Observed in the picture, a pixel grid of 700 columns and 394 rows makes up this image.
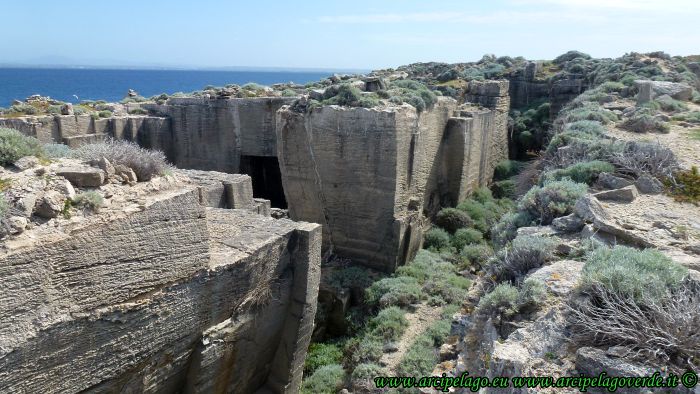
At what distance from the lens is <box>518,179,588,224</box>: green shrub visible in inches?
273

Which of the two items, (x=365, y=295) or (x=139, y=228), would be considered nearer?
(x=139, y=228)

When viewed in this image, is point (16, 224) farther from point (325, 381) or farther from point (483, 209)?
point (483, 209)

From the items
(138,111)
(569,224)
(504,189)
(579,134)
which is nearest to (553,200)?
(569,224)

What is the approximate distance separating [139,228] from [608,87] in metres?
20.2

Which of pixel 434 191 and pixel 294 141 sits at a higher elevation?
pixel 294 141

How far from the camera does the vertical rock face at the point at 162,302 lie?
442 cm

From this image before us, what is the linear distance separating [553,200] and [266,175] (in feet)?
42.6

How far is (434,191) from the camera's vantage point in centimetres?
1623

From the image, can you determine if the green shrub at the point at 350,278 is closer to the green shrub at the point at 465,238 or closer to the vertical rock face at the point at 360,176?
the vertical rock face at the point at 360,176

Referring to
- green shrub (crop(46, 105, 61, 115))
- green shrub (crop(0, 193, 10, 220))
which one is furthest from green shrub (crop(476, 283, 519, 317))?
green shrub (crop(46, 105, 61, 115))

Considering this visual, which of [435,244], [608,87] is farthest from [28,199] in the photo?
[608,87]

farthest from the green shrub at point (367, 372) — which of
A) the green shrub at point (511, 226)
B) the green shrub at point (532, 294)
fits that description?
the green shrub at point (532, 294)

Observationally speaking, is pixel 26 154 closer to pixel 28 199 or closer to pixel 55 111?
pixel 28 199

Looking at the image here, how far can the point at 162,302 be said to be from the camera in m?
5.55
